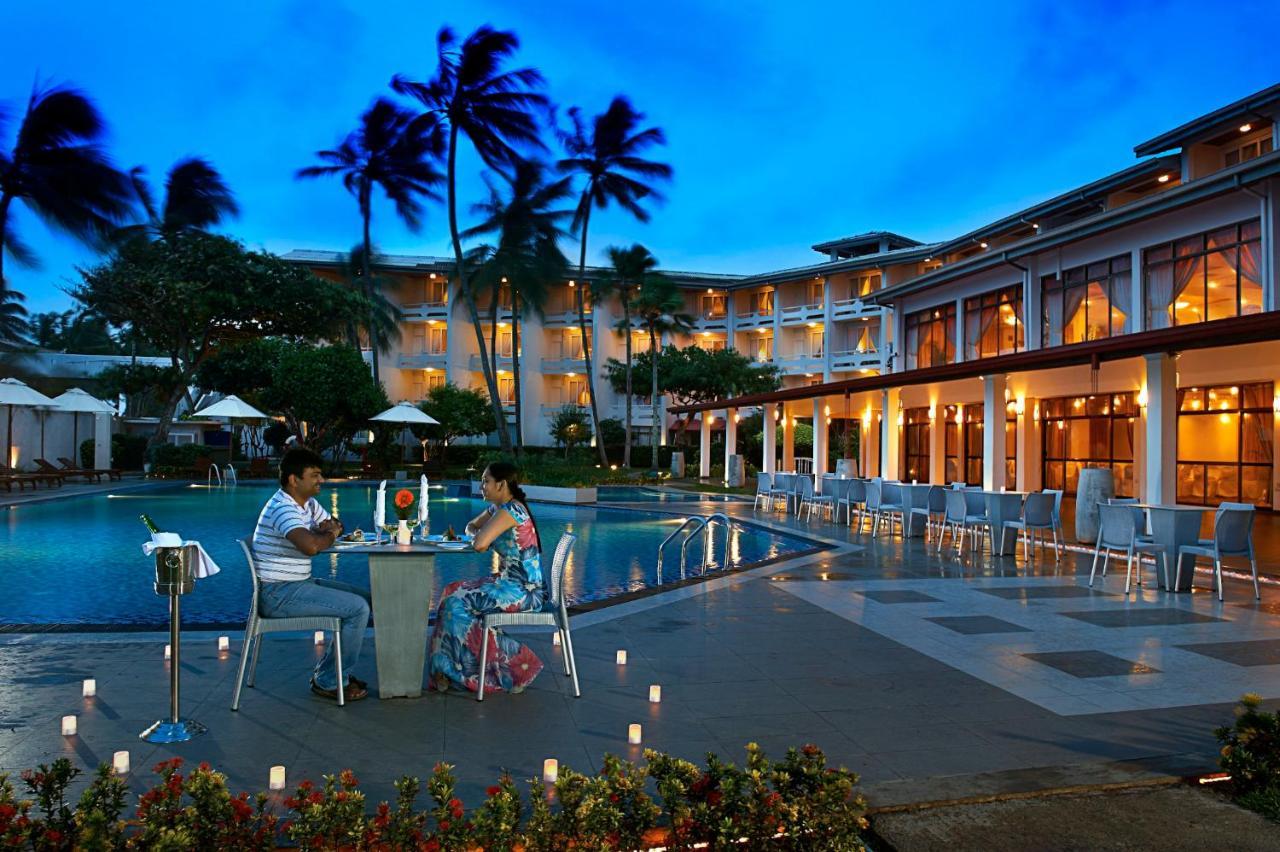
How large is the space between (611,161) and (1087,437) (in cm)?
2357

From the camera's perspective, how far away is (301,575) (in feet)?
17.9

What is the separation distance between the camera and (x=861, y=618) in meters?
8.08

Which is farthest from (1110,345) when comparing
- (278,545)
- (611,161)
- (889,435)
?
(611,161)

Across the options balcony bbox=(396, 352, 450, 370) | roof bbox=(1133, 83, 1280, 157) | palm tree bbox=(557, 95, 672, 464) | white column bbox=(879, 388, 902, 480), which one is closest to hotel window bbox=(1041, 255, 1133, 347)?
roof bbox=(1133, 83, 1280, 157)

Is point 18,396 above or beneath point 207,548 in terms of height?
above

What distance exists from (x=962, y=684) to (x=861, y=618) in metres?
2.28

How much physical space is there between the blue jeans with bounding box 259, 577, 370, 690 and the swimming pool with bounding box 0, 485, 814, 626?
2.86 meters

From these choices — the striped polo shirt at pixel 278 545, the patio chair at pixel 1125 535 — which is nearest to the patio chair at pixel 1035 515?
the patio chair at pixel 1125 535

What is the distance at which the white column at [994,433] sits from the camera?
17.7 metres

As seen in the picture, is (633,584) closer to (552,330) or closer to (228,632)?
(228,632)

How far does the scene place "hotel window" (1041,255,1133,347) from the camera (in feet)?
62.9

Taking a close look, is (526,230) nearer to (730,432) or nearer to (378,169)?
(378,169)

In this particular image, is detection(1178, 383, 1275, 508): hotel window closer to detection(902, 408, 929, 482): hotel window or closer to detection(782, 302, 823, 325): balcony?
detection(902, 408, 929, 482): hotel window

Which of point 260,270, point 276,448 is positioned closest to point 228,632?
point 260,270
